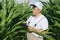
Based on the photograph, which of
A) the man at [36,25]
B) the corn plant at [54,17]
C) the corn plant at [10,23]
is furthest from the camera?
the corn plant at [54,17]

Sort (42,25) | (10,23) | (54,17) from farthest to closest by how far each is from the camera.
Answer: (54,17) < (10,23) < (42,25)

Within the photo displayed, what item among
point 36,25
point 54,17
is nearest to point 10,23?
point 54,17

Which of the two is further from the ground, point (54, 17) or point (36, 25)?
point (36, 25)

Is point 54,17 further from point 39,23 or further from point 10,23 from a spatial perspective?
point 39,23

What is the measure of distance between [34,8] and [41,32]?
0.48 meters

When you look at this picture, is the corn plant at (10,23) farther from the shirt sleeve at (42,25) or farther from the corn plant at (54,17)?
the shirt sleeve at (42,25)

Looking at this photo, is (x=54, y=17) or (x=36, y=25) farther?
(x=54, y=17)

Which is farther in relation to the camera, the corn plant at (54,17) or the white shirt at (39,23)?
the corn plant at (54,17)

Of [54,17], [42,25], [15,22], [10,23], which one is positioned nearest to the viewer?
[42,25]

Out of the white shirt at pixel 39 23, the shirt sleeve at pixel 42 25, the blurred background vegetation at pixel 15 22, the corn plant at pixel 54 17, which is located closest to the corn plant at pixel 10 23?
the blurred background vegetation at pixel 15 22

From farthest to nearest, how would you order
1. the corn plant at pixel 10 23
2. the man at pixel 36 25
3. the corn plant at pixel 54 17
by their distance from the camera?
the corn plant at pixel 54 17
the corn plant at pixel 10 23
the man at pixel 36 25

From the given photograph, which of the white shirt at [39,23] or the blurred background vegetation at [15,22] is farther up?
the white shirt at [39,23]

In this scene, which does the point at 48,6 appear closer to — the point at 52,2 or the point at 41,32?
the point at 52,2

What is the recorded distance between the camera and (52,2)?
25.5 ft
